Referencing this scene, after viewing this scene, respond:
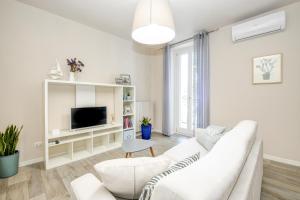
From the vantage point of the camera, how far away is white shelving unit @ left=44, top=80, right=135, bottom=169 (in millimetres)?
2529

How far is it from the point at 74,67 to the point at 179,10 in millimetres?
2207

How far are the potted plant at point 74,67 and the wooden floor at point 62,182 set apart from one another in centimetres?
158

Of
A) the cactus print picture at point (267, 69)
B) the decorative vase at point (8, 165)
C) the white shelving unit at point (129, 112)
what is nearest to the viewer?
the decorative vase at point (8, 165)

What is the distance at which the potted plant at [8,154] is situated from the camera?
2.09 meters

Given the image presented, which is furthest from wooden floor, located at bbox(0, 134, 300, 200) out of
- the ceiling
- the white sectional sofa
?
the ceiling

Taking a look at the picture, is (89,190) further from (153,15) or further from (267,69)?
(267,69)

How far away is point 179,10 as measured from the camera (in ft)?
8.83

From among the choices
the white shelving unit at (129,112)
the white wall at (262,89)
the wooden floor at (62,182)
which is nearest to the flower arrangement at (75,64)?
the white shelving unit at (129,112)

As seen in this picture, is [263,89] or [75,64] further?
[75,64]

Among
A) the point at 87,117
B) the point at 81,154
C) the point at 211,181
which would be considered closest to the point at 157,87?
the point at 87,117

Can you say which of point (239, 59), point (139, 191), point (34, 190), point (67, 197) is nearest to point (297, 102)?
point (239, 59)

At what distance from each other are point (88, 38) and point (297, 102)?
13.3ft

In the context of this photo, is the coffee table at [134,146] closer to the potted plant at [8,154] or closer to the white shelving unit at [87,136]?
the white shelving unit at [87,136]

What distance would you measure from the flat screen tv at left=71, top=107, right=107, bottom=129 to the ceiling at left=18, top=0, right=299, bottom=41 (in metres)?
1.78
